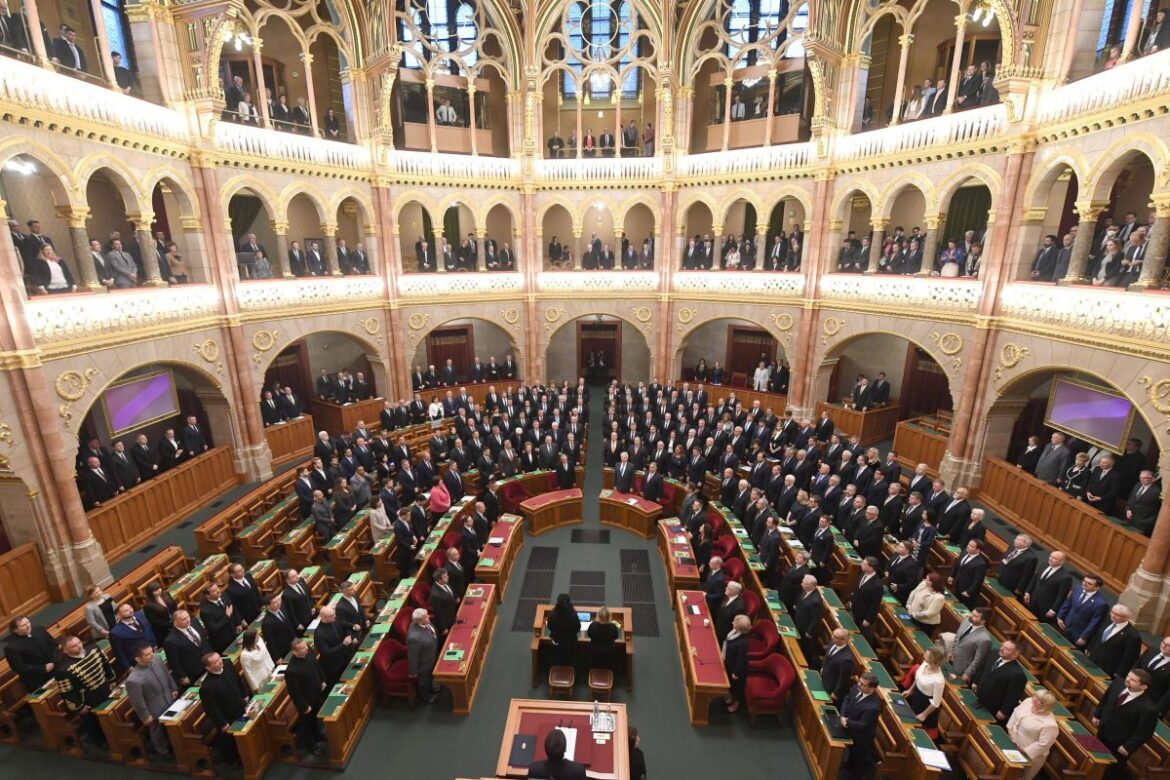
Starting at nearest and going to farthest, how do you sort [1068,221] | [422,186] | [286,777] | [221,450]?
[286,777] < [1068,221] < [221,450] < [422,186]

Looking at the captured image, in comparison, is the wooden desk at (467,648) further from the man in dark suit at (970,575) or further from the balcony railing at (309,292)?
the balcony railing at (309,292)

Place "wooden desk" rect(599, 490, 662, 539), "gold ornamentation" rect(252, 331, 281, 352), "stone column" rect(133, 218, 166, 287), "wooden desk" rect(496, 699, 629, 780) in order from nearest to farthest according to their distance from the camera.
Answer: "wooden desk" rect(496, 699, 629, 780), "stone column" rect(133, 218, 166, 287), "wooden desk" rect(599, 490, 662, 539), "gold ornamentation" rect(252, 331, 281, 352)

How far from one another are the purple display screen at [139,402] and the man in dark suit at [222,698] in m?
9.87

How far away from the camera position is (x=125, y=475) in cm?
1199

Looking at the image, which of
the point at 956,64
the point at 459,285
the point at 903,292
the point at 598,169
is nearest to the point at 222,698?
the point at 459,285

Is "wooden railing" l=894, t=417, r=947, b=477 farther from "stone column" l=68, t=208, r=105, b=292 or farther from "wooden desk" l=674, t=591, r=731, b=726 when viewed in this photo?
"stone column" l=68, t=208, r=105, b=292

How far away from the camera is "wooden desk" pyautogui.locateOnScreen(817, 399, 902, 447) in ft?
56.1

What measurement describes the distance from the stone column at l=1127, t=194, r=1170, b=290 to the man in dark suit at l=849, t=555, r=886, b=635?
700 cm

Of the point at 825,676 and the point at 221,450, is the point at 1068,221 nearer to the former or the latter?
the point at 825,676

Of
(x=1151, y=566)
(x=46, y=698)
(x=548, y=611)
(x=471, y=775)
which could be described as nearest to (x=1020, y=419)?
(x=1151, y=566)

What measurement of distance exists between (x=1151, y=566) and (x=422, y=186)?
64.5ft

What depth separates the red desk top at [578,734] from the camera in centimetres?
626

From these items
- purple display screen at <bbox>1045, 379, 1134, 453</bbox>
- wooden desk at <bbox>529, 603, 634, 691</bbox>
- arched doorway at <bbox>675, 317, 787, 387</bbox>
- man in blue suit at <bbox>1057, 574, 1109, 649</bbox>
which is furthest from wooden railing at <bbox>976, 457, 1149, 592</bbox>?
arched doorway at <bbox>675, 317, 787, 387</bbox>

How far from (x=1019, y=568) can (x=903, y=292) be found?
8631 millimetres
